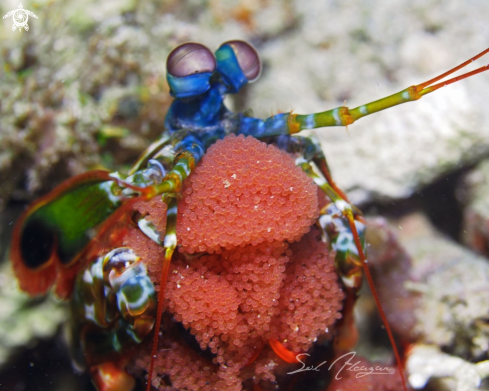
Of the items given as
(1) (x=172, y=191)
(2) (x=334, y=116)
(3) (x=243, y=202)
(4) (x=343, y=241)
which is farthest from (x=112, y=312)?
(2) (x=334, y=116)

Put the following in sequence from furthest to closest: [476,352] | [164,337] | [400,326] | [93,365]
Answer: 1. [400,326]
2. [476,352]
3. [93,365]
4. [164,337]

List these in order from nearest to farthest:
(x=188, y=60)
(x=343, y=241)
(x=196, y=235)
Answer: (x=196, y=235) → (x=188, y=60) → (x=343, y=241)

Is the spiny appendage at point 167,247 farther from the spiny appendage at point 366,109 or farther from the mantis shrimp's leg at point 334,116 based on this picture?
the spiny appendage at point 366,109

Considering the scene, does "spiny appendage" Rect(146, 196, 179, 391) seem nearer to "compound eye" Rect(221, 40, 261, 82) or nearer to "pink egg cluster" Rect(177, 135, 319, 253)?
"pink egg cluster" Rect(177, 135, 319, 253)

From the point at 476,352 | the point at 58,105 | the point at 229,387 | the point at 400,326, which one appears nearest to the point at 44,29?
the point at 58,105

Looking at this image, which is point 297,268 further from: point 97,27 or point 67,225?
point 97,27

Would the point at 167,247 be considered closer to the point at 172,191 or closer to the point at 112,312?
the point at 172,191
